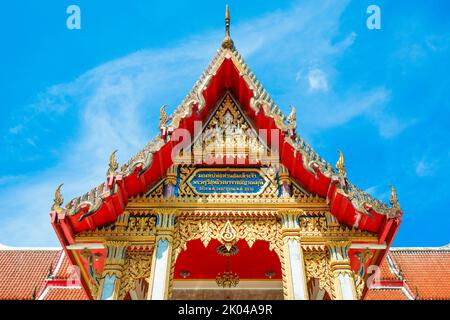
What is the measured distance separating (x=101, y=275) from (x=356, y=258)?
517 cm

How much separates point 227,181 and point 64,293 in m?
9.29

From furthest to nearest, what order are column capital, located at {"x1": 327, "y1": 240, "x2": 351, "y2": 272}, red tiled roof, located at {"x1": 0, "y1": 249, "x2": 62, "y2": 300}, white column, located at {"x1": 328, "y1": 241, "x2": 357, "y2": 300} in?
red tiled roof, located at {"x1": 0, "y1": 249, "x2": 62, "y2": 300}
column capital, located at {"x1": 327, "y1": 240, "x2": 351, "y2": 272}
white column, located at {"x1": 328, "y1": 241, "x2": 357, "y2": 300}

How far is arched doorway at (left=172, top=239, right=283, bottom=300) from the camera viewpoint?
37.1 feet

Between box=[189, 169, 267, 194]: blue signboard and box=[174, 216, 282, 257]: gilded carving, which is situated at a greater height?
box=[189, 169, 267, 194]: blue signboard

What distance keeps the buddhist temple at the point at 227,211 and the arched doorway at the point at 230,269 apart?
6 centimetres

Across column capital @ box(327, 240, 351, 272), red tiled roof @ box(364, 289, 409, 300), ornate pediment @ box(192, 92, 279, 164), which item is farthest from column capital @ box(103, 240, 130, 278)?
red tiled roof @ box(364, 289, 409, 300)

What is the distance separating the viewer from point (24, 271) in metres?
18.4

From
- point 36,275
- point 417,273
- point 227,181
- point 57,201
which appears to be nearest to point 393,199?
point 227,181

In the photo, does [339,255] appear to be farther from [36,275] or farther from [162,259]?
[36,275]

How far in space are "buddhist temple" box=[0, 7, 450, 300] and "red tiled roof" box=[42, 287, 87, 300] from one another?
5966 mm

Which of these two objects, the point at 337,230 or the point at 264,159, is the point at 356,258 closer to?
the point at 337,230

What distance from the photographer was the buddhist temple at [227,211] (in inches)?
364

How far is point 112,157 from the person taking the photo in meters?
9.61

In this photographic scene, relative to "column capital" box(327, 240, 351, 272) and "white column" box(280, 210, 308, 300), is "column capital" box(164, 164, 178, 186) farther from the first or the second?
"column capital" box(327, 240, 351, 272)
